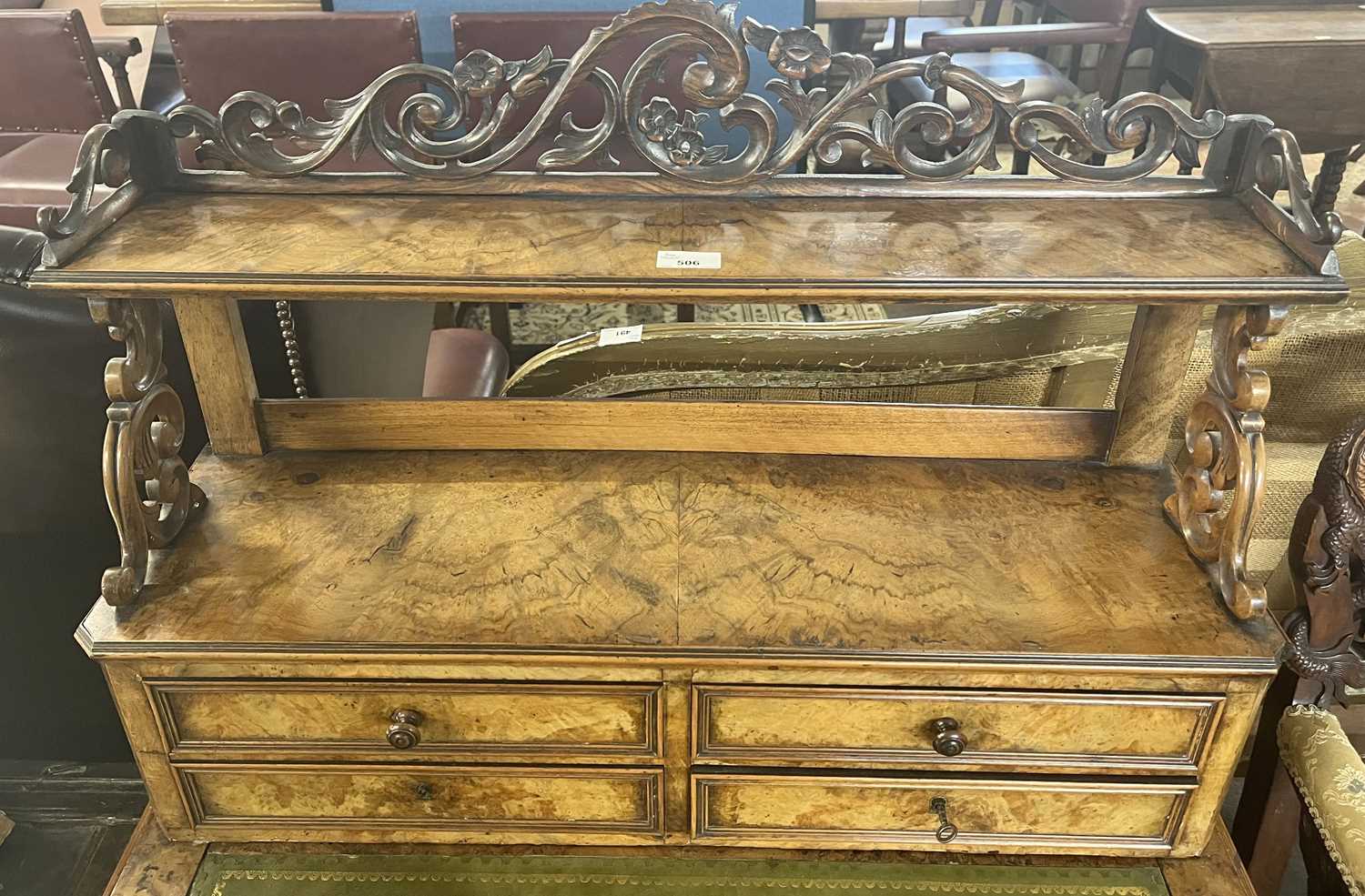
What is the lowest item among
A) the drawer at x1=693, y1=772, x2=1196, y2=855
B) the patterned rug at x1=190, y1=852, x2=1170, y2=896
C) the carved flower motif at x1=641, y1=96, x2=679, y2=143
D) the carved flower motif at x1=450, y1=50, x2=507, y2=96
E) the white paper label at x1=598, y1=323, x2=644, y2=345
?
the patterned rug at x1=190, y1=852, x2=1170, y2=896

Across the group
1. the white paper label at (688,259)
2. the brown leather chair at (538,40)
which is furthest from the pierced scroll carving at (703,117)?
the brown leather chair at (538,40)

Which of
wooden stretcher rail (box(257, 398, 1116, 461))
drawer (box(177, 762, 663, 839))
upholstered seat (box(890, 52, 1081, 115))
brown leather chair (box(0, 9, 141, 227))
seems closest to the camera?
drawer (box(177, 762, 663, 839))

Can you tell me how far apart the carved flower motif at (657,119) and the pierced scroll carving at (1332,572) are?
2.84 feet

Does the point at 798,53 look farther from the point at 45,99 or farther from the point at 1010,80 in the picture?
the point at 45,99

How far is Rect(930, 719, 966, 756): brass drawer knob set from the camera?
1184 mm

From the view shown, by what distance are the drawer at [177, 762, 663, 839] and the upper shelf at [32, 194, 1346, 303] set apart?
1.91 feet

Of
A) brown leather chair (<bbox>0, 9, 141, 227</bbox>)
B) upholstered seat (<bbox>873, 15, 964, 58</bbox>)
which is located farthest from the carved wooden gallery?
upholstered seat (<bbox>873, 15, 964, 58</bbox>)

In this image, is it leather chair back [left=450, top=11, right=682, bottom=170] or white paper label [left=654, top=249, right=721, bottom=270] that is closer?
white paper label [left=654, top=249, right=721, bottom=270]

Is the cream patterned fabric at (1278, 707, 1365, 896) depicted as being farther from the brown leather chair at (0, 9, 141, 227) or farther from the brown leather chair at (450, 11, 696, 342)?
the brown leather chair at (0, 9, 141, 227)

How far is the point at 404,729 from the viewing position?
1.19 m

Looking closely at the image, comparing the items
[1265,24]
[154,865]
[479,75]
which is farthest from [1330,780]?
[1265,24]

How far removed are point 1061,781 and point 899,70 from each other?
0.83 metres

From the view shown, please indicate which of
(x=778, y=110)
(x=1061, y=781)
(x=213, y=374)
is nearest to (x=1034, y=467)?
(x=1061, y=781)

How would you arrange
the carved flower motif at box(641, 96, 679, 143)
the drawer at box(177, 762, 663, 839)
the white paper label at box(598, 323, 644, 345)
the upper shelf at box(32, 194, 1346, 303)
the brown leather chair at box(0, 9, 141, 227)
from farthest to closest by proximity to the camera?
the brown leather chair at box(0, 9, 141, 227) < the white paper label at box(598, 323, 644, 345) < the drawer at box(177, 762, 663, 839) < the carved flower motif at box(641, 96, 679, 143) < the upper shelf at box(32, 194, 1346, 303)
